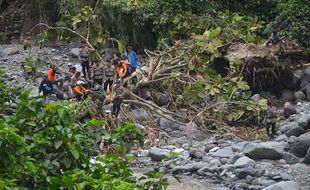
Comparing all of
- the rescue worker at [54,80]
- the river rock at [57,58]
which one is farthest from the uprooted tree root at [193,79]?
the river rock at [57,58]

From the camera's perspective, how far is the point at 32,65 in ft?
50.3

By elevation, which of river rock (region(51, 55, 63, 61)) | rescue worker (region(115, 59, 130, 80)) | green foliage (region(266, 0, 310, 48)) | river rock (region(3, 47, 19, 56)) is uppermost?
green foliage (region(266, 0, 310, 48))

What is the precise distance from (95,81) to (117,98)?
1.43m

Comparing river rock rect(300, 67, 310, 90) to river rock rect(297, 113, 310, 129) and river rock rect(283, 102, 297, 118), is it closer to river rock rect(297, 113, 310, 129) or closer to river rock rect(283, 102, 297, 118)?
river rock rect(283, 102, 297, 118)

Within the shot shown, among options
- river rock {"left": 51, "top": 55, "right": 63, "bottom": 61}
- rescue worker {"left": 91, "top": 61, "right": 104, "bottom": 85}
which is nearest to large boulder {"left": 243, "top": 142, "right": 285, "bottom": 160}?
rescue worker {"left": 91, "top": 61, "right": 104, "bottom": 85}

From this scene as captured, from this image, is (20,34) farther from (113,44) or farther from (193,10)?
(193,10)

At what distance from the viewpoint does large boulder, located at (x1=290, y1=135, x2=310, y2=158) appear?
1071 centimetres

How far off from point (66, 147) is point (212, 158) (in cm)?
698

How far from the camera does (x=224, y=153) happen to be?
11.1 meters

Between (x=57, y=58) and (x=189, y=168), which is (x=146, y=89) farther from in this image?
(x=57, y=58)

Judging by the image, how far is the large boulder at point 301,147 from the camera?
1071cm

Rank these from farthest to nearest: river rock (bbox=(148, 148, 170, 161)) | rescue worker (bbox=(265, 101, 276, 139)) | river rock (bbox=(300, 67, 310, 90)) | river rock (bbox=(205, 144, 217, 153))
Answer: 1. river rock (bbox=(300, 67, 310, 90))
2. rescue worker (bbox=(265, 101, 276, 139))
3. river rock (bbox=(205, 144, 217, 153))
4. river rock (bbox=(148, 148, 170, 161))

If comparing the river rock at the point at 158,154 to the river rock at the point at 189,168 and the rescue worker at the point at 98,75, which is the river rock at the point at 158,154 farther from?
the rescue worker at the point at 98,75

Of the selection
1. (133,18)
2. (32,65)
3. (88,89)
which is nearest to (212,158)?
(88,89)
